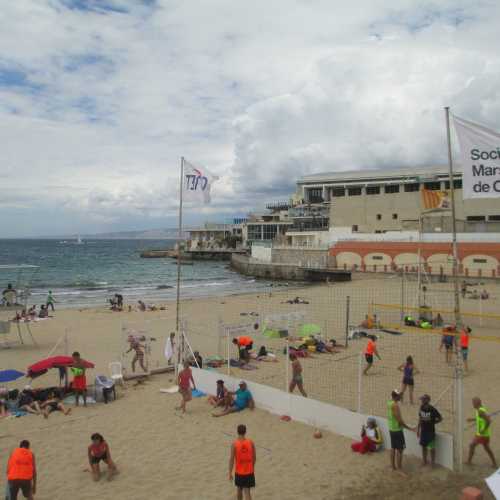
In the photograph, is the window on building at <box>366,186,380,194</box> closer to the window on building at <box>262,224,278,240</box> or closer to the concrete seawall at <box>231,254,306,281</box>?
the window on building at <box>262,224,278,240</box>

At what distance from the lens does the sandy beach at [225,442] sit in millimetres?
7562

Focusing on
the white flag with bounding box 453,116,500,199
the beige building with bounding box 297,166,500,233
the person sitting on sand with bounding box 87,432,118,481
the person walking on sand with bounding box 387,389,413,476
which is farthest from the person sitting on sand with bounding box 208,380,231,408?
the beige building with bounding box 297,166,500,233

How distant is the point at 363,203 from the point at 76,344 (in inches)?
1850

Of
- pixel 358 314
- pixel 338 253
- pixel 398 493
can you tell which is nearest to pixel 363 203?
pixel 338 253

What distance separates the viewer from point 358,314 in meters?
25.8

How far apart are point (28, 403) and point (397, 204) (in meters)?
53.5

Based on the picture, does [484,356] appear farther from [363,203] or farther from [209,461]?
[363,203]

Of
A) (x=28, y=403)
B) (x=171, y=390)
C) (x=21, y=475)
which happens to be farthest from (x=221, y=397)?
(x=21, y=475)

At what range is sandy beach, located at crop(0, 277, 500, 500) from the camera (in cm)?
756

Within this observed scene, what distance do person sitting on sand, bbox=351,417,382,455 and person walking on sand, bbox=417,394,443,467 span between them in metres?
0.89

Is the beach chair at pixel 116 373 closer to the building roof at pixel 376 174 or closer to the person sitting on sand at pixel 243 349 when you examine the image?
the person sitting on sand at pixel 243 349

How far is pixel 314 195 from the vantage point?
8519 cm

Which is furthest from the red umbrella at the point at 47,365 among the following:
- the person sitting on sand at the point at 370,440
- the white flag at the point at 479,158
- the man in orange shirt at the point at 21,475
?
the white flag at the point at 479,158

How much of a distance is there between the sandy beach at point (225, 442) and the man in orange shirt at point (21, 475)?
693 mm
